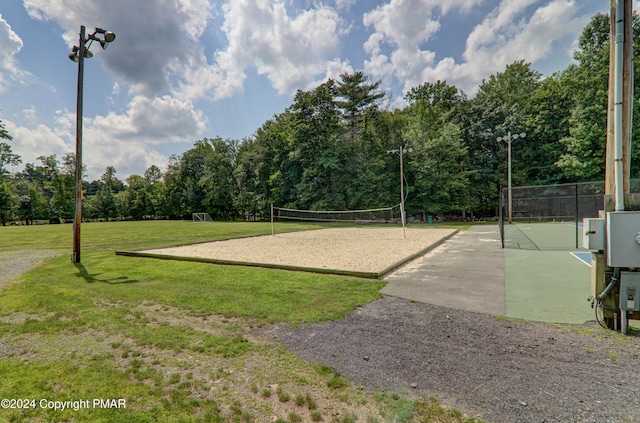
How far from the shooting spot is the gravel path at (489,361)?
6.66 ft

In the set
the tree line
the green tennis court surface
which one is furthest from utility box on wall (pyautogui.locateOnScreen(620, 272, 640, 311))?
the tree line

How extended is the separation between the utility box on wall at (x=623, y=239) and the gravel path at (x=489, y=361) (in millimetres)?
870

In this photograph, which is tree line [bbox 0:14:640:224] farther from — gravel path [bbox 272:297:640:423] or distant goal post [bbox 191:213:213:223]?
gravel path [bbox 272:297:640:423]

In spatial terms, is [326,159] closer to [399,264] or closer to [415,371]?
[399,264]

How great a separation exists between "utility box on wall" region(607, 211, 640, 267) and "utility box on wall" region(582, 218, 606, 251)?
0.31ft

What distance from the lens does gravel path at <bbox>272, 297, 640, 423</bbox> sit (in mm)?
2029

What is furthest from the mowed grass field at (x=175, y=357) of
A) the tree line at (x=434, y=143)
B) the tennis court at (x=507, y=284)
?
the tree line at (x=434, y=143)

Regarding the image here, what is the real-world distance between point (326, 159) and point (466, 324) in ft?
96.3

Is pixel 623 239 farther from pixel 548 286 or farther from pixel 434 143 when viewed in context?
pixel 434 143

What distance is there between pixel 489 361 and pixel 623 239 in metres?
2.22

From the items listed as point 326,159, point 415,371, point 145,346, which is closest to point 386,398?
point 415,371

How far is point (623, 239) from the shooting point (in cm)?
315

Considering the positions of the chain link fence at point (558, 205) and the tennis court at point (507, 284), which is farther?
the chain link fence at point (558, 205)

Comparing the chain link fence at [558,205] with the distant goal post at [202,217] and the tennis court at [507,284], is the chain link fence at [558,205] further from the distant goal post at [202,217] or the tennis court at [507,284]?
the distant goal post at [202,217]
